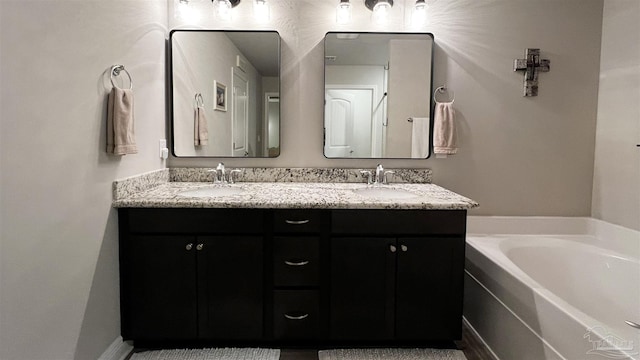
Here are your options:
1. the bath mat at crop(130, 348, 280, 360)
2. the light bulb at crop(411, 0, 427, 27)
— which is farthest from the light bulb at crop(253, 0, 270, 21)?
the bath mat at crop(130, 348, 280, 360)

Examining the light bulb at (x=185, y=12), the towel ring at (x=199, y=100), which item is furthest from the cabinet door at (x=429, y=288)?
the light bulb at (x=185, y=12)

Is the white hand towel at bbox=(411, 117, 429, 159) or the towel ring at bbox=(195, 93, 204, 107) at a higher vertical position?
the towel ring at bbox=(195, 93, 204, 107)

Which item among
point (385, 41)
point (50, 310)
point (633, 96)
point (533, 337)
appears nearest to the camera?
point (50, 310)

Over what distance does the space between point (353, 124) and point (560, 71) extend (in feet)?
4.45

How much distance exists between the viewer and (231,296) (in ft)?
6.12

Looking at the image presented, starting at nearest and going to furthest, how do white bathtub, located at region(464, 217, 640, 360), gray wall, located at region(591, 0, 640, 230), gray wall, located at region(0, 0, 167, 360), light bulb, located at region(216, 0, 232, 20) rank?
1. gray wall, located at region(0, 0, 167, 360)
2. white bathtub, located at region(464, 217, 640, 360)
3. gray wall, located at region(591, 0, 640, 230)
4. light bulb, located at region(216, 0, 232, 20)

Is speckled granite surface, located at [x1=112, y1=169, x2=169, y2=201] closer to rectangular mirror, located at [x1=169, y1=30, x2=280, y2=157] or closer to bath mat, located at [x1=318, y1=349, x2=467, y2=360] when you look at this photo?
rectangular mirror, located at [x1=169, y1=30, x2=280, y2=157]

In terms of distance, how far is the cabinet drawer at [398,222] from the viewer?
184 centimetres

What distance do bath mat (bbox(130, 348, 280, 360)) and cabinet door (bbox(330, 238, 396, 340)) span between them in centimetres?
35

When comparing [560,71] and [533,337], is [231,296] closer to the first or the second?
[533,337]

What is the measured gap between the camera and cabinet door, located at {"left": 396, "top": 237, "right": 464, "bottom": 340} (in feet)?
6.09

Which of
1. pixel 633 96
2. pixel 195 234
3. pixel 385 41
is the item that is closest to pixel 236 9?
pixel 385 41

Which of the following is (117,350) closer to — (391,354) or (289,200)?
(289,200)

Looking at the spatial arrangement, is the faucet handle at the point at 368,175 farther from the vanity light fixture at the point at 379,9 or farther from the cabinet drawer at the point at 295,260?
the vanity light fixture at the point at 379,9
